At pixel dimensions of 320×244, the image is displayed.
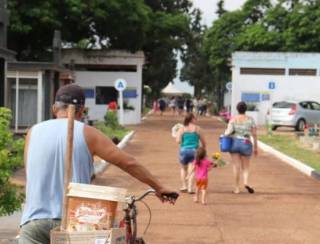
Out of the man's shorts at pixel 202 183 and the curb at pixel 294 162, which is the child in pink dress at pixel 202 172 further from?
the curb at pixel 294 162

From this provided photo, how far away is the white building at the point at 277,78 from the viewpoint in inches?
1689

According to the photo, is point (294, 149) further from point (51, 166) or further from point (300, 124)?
point (51, 166)

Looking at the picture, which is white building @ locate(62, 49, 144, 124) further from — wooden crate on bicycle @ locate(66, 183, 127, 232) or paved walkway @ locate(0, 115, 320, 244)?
wooden crate on bicycle @ locate(66, 183, 127, 232)

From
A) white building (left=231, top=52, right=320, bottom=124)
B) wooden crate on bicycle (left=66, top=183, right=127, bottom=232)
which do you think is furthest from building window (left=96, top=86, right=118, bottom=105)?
wooden crate on bicycle (left=66, top=183, right=127, bottom=232)

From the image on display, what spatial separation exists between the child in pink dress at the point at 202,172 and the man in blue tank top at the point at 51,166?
779 cm

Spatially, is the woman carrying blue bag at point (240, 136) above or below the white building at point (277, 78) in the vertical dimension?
below

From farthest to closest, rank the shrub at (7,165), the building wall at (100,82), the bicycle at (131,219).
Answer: the building wall at (100,82) < the shrub at (7,165) < the bicycle at (131,219)

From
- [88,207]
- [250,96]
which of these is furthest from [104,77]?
[88,207]

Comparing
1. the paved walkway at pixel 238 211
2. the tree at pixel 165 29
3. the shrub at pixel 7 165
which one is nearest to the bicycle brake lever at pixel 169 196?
the shrub at pixel 7 165

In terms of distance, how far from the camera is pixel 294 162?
64.4 feet

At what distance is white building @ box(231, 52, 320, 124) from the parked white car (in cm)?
644

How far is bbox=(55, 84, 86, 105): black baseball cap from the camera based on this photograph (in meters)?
4.47

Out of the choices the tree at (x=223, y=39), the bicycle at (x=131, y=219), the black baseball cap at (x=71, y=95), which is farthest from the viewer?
the tree at (x=223, y=39)

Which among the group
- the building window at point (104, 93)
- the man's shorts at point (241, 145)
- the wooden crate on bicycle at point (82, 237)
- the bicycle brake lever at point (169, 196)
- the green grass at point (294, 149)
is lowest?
the green grass at point (294, 149)
